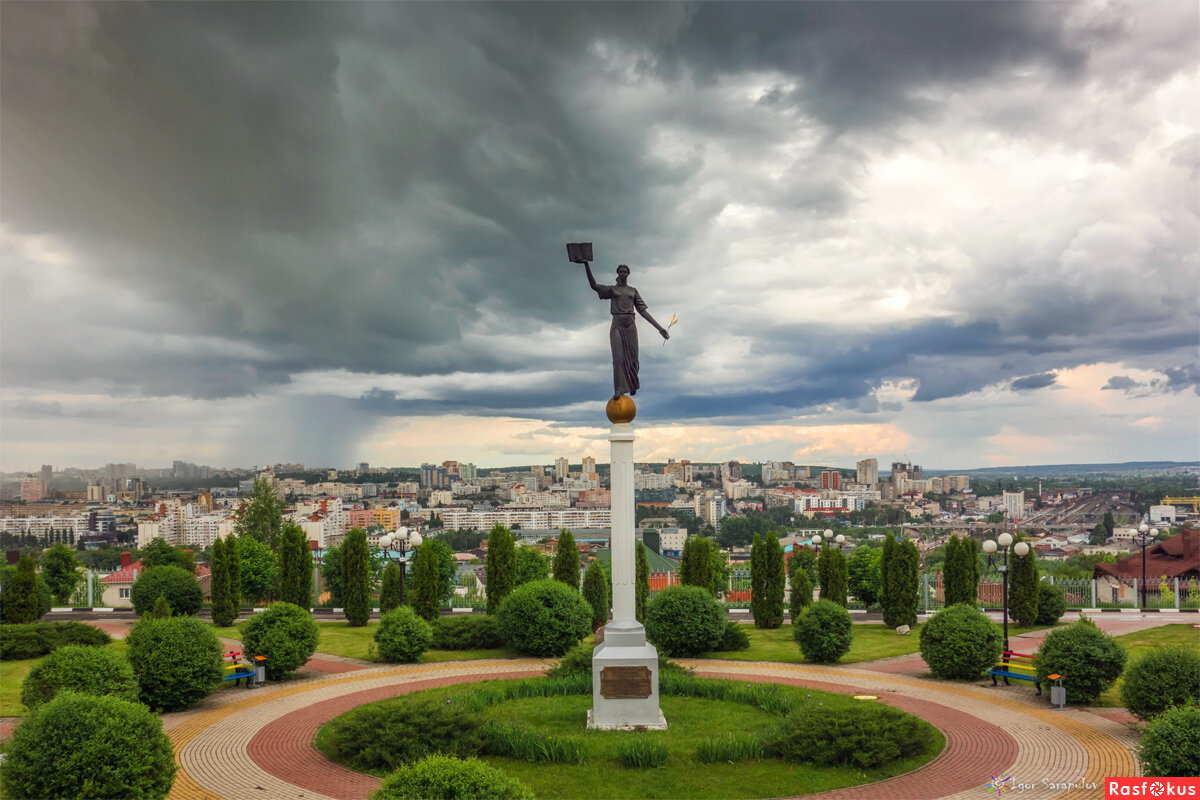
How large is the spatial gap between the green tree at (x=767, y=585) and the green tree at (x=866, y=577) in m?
8.60

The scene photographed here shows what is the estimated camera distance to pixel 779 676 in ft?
54.9

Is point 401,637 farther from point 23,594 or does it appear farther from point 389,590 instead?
point 23,594

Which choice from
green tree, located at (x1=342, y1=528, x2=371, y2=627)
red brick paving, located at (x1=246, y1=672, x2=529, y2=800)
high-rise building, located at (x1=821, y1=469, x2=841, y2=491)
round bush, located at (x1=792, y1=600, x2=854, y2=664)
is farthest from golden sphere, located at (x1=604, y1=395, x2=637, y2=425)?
high-rise building, located at (x1=821, y1=469, x2=841, y2=491)

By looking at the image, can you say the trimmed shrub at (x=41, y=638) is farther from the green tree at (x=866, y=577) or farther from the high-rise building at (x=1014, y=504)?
the high-rise building at (x=1014, y=504)

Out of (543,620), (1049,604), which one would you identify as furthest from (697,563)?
(1049,604)

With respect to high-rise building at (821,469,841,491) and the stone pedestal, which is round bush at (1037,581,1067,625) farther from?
high-rise building at (821,469,841,491)

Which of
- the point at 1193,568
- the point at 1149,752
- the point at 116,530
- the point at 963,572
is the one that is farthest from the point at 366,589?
the point at 116,530

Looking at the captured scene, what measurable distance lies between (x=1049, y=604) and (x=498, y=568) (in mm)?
16608

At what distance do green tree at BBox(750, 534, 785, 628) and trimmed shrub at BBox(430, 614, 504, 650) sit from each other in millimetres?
8550

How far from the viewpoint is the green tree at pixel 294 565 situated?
947 inches

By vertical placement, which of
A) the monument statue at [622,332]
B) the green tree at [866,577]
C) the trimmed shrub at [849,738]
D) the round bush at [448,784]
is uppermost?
the monument statue at [622,332]

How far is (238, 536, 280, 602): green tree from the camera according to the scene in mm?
32656

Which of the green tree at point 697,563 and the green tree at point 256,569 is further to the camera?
the green tree at point 256,569

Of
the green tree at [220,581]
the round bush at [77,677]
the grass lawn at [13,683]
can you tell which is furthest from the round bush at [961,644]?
the green tree at [220,581]
